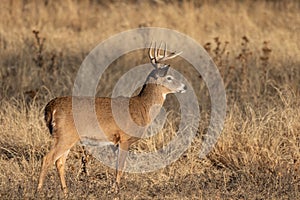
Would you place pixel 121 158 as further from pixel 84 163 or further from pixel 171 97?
pixel 171 97

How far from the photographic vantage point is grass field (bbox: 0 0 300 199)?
7.02 metres

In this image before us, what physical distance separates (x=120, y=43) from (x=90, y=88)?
2598 mm

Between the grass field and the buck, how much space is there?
0.24 meters

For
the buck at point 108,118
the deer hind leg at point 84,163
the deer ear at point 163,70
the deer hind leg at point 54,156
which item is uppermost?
the deer ear at point 163,70

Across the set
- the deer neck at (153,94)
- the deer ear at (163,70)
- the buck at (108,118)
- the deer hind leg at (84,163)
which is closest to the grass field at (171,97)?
the deer hind leg at (84,163)

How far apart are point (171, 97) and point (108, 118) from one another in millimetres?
3410

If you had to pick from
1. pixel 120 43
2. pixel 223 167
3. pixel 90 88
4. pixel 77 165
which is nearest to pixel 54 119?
pixel 77 165

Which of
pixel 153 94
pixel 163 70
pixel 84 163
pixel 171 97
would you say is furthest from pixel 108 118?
pixel 171 97

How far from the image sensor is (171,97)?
1030 cm

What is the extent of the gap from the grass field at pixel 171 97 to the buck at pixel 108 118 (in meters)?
0.24

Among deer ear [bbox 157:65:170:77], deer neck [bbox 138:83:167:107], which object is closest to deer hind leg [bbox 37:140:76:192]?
→ deer neck [bbox 138:83:167:107]

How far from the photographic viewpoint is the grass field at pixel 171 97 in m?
7.02

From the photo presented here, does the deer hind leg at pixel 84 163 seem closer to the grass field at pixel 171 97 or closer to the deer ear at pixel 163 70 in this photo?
the grass field at pixel 171 97

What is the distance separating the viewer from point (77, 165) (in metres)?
7.64
